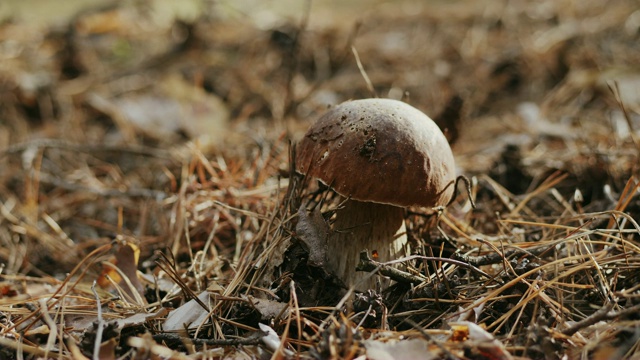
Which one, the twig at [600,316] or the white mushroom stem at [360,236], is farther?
the white mushroom stem at [360,236]

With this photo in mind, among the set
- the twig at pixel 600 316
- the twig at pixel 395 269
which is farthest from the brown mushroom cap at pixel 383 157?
the twig at pixel 600 316

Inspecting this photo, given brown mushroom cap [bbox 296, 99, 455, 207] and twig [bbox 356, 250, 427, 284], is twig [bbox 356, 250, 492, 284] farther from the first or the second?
brown mushroom cap [bbox 296, 99, 455, 207]

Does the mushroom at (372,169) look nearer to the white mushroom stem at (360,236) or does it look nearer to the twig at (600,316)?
the white mushroom stem at (360,236)

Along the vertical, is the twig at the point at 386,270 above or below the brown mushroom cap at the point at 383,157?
below

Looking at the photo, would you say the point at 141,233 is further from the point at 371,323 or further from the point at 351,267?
the point at 371,323

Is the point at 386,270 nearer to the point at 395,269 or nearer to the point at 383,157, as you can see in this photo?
the point at 395,269

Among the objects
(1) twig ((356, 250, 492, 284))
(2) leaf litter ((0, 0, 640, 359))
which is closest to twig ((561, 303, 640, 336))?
(2) leaf litter ((0, 0, 640, 359))

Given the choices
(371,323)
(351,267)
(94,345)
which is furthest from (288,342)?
(94,345)
